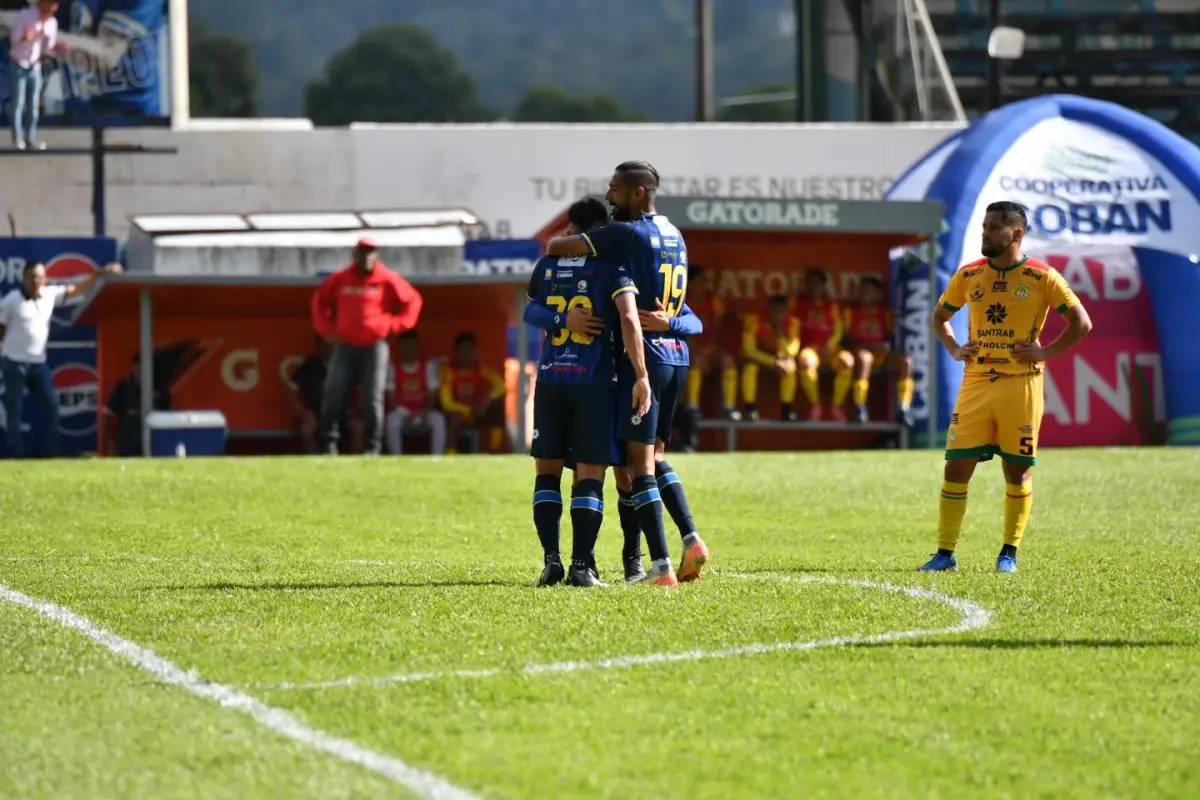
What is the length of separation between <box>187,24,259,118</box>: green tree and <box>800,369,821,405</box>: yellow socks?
3457 cm

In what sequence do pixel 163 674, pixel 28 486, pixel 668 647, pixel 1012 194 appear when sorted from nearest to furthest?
pixel 163 674 < pixel 668 647 < pixel 28 486 < pixel 1012 194

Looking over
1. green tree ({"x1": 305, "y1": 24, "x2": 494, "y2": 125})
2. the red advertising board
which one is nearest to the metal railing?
the red advertising board

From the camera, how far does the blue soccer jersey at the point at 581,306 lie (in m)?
8.55

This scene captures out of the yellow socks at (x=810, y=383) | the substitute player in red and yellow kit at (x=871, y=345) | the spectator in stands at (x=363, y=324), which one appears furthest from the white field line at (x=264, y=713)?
the substitute player in red and yellow kit at (x=871, y=345)

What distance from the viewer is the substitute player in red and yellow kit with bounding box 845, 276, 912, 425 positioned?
21922mm

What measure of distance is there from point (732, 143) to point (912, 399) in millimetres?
8797

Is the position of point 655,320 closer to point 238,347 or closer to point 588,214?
point 588,214

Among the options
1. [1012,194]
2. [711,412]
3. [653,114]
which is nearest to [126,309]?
[711,412]

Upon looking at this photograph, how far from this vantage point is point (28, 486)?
14.6 metres

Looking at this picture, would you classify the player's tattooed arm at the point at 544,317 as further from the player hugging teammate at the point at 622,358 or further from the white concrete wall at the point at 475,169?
the white concrete wall at the point at 475,169

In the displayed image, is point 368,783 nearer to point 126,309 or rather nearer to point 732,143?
point 126,309

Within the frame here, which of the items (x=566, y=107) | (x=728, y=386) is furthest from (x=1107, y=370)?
(x=566, y=107)

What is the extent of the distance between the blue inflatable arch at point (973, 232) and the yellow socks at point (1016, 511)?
1193 cm

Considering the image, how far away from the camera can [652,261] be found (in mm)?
8617
